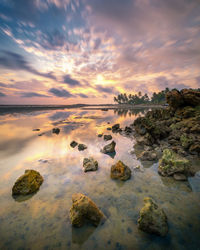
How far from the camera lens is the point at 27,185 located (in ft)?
16.7

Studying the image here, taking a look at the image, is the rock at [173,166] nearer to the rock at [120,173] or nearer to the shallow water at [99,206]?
the shallow water at [99,206]

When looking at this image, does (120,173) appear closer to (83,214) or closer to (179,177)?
(83,214)

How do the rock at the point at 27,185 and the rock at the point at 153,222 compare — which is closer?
the rock at the point at 153,222

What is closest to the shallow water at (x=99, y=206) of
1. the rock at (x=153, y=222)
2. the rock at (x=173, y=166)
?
the rock at (x=153, y=222)

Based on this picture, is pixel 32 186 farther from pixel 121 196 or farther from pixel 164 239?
pixel 164 239

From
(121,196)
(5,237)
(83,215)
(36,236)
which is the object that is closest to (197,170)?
(121,196)

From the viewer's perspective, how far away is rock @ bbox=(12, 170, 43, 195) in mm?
4918

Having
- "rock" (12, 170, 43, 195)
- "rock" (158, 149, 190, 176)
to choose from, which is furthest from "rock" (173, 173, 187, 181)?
"rock" (12, 170, 43, 195)

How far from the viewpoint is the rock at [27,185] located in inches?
194

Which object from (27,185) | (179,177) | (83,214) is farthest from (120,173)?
(27,185)

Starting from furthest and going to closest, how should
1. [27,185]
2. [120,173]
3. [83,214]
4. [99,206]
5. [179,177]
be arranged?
1. [120,173]
2. [179,177]
3. [27,185]
4. [99,206]
5. [83,214]

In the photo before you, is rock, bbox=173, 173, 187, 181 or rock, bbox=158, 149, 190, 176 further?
rock, bbox=158, 149, 190, 176

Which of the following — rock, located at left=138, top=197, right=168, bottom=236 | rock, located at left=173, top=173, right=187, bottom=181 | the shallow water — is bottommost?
the shallow water

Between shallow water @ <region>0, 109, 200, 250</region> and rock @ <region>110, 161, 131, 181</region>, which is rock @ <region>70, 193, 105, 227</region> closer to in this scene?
shallow water @ <region>0, 109, 200, 250</region>
